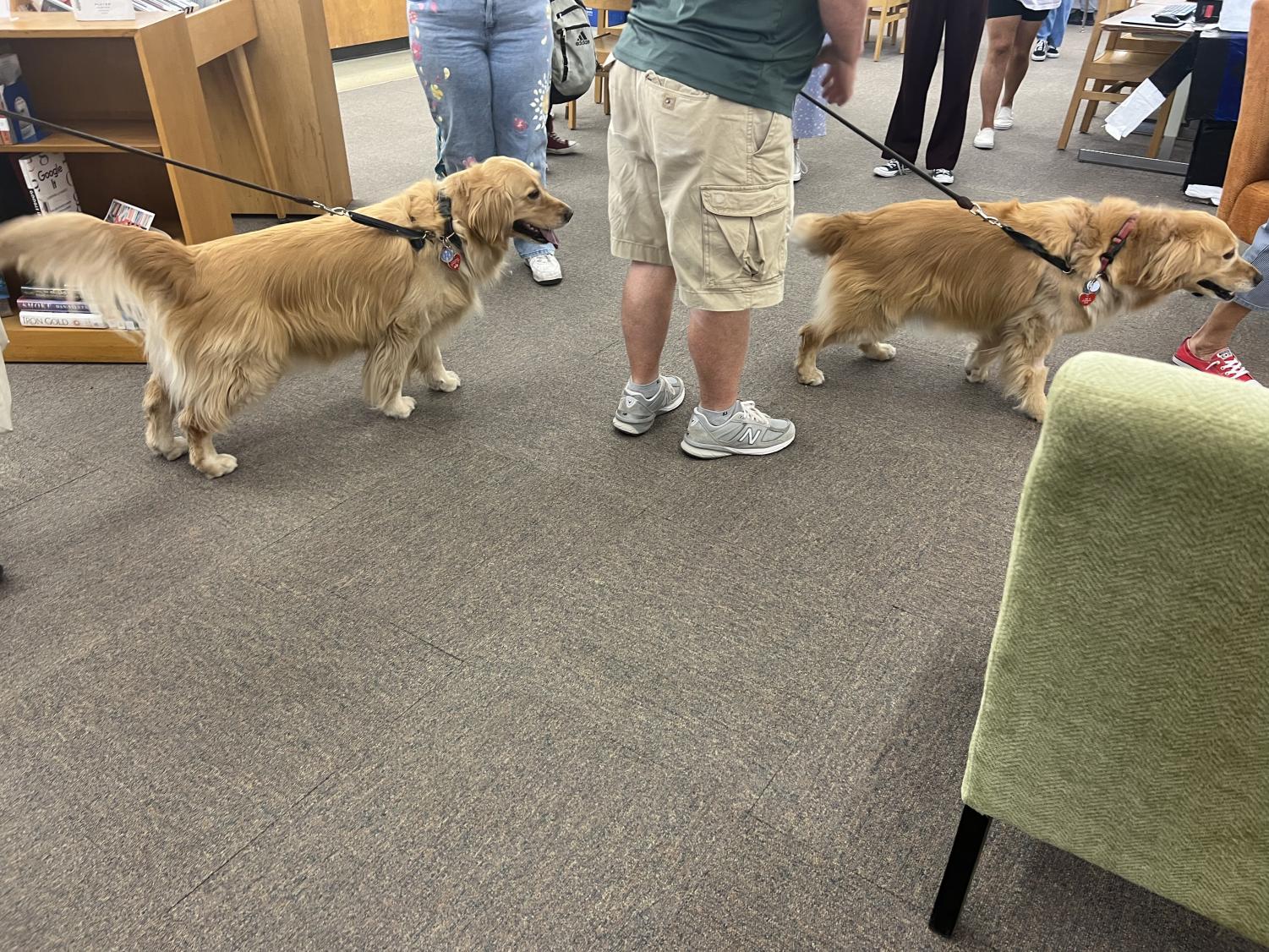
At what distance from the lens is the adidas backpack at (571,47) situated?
3.67 metres

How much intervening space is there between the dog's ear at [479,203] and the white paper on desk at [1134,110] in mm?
2642

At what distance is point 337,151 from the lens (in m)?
3.52

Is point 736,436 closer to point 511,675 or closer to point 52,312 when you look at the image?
point 511,675

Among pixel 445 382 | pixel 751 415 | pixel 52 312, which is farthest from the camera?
pixel 52 312

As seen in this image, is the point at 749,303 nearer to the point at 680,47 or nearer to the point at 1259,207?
the point at 680,47

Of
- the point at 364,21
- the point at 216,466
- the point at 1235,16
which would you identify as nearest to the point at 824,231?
the point at 216,466

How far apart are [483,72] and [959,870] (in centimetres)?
254

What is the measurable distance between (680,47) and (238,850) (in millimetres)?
1541

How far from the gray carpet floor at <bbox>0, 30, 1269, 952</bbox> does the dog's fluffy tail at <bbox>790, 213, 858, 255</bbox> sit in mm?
389

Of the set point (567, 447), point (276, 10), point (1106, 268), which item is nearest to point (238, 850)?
point (567, 447)

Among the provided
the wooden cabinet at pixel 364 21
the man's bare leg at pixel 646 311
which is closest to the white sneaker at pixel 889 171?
the man's bare leg at pixel 646 311

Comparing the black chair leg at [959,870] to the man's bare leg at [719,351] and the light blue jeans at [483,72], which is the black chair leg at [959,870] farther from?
the light blue jeans at [483,72]

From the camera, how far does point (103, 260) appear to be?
1.72m

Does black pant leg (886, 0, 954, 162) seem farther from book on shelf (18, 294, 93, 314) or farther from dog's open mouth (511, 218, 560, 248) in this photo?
book on shelf (18, 294, 93, 314)
